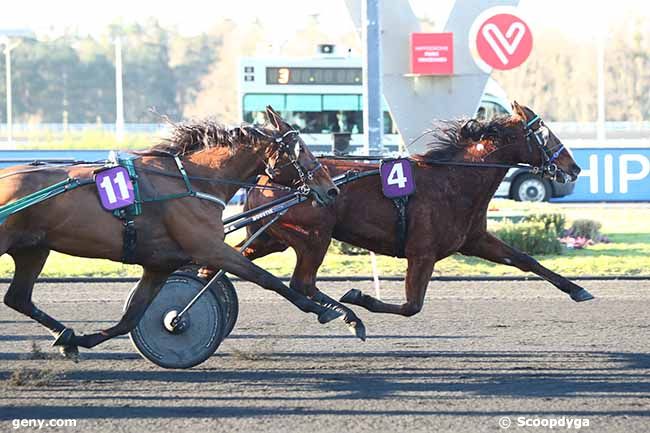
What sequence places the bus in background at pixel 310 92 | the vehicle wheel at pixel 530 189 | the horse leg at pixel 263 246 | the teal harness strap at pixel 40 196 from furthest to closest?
the bus in background at pixel 310 92, the vehicle wheel at pixel 530 189, the horse leg at pixel 263 246, the teal harness strap at pixel 40 196

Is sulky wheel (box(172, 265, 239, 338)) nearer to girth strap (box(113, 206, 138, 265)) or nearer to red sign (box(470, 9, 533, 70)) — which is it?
girth strap (box(113, 206, 138, 265))

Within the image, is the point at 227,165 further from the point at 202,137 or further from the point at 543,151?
the point at 543,151

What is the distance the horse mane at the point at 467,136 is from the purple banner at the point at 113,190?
8.06ft

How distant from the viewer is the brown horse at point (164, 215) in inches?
256

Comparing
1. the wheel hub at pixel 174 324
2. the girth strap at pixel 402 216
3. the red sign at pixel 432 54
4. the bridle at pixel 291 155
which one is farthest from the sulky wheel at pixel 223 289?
the red sign at pixel 432 54

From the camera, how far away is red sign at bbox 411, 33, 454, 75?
1356 cm

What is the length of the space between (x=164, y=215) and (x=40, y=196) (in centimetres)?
74

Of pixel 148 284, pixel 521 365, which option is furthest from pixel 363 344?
pixel 148 284

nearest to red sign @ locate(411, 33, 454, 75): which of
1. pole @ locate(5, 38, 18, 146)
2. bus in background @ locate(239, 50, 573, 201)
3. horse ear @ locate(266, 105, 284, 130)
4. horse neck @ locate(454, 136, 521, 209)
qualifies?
horse neck @ locate(454, 136, 521, 209)

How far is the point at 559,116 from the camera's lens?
66375 mm

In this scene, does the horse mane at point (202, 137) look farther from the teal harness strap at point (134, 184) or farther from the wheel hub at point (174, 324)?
the wheel hub at point (174, 324)

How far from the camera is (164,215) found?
6652 millimetres

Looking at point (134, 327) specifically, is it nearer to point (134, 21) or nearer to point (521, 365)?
point (521, 365)

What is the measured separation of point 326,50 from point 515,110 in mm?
18985
